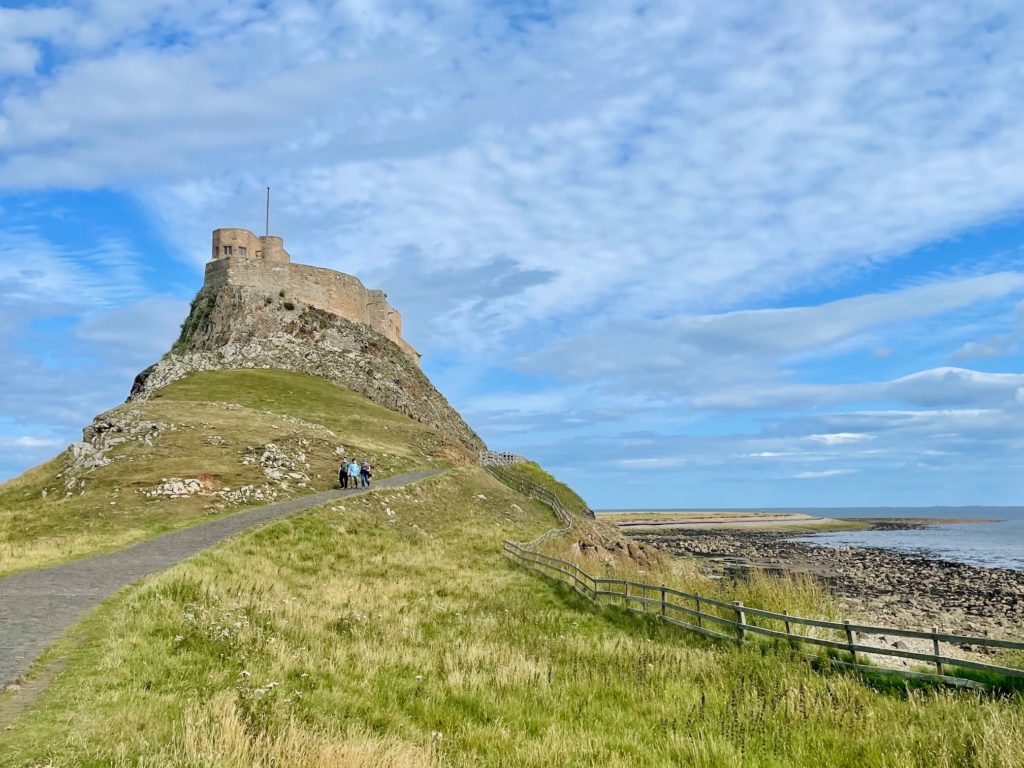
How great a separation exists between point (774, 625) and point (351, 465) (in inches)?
1096

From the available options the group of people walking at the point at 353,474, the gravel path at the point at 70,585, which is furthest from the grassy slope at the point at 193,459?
the gravel path at the point at 70,585

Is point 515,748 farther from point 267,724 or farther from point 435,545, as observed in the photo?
point 435,545

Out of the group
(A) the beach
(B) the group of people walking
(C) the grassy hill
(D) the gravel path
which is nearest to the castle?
(B) the group of people walking

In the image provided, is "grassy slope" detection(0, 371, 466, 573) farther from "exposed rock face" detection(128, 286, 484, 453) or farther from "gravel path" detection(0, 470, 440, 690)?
"exposed rock face" detection(128, 286, 484, 453)

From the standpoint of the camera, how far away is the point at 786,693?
422 inches

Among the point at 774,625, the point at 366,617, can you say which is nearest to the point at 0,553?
the point at 366,617

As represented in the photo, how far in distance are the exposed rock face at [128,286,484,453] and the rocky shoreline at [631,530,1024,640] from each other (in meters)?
32.7

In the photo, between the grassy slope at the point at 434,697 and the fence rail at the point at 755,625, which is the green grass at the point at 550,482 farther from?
the grassy slope at the point at 434,697

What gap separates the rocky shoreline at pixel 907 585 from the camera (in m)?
32.0

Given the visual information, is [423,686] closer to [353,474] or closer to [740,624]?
[740,624]

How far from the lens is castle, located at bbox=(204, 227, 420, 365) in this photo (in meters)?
77.2

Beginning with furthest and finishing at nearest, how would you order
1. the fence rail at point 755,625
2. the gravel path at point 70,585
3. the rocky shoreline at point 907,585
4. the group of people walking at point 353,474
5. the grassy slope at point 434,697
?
1. the group of people walking at point 353,474
2. the rocky shoreline at point 907,585
3. the fence rail at point 755,625
4. the gravel path at point 70,585
5. the grassy slope at point 434,697

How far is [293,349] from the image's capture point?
73.5 metres

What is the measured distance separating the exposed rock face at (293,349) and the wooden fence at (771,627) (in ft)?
159
